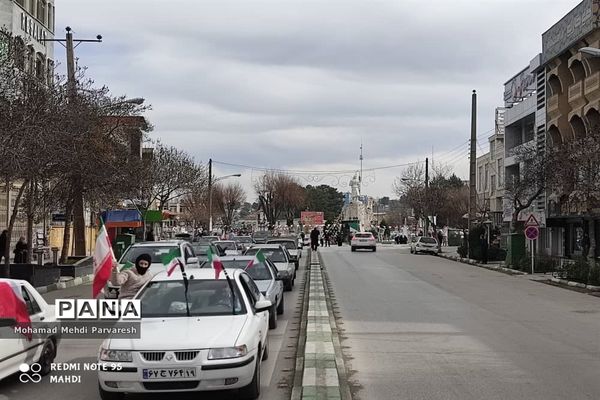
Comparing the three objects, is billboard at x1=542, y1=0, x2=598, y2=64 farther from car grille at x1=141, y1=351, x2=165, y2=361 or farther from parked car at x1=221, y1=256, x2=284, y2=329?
car grille at x1=141, y1=351, x2=165, y2=361

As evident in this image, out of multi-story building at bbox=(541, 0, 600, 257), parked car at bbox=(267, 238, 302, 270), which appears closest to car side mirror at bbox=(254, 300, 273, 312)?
parked car at bbox=(267, 238, 302, 270)

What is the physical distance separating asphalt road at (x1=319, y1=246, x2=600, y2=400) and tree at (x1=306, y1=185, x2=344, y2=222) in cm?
10950

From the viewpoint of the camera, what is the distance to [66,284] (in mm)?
23438

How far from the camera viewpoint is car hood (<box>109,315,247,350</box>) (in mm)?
7496

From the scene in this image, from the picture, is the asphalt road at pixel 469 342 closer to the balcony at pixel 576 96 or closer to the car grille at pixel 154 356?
the car grille at pixel 154 356

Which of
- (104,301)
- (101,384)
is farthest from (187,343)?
(104,301)

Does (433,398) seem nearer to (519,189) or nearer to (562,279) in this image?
(562,279)

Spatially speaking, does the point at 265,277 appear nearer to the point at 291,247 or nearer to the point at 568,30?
the point at 291,247

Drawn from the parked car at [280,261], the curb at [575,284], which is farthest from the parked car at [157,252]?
the curb at [575,284]

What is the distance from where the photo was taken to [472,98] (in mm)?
44312

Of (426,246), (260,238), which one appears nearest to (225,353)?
(260,238)

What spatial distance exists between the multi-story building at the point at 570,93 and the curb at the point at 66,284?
76.4 ft

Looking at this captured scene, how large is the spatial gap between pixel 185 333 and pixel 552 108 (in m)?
40.3

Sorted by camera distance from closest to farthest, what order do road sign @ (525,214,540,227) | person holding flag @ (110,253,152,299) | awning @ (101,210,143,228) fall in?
person holding flag @ (110,253,152,299) < road sign @ (525,214,540,227) < awning @ (101,210,143,228)
